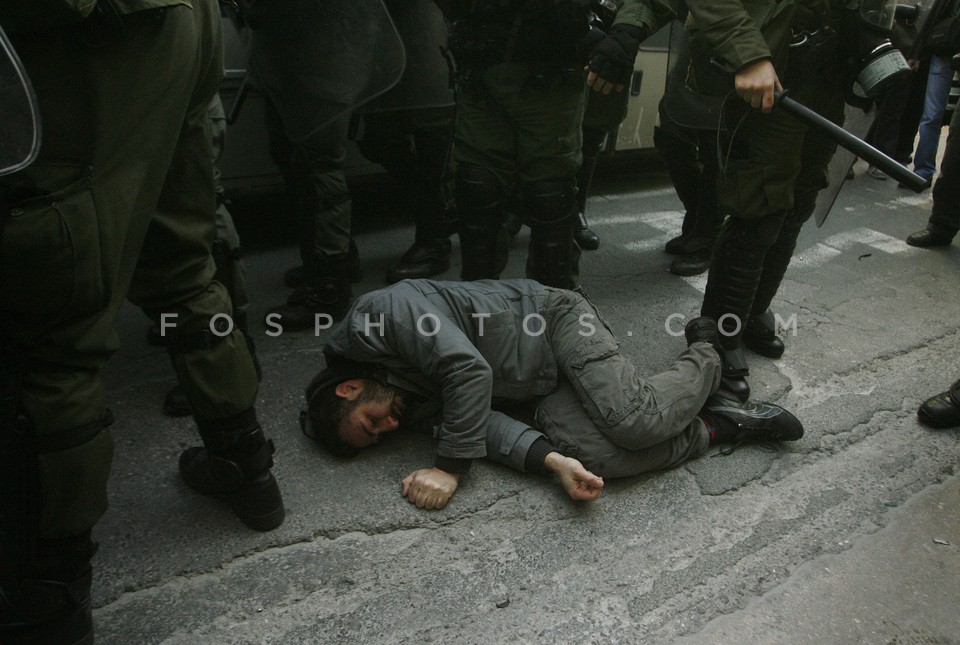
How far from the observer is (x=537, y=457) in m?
1.71

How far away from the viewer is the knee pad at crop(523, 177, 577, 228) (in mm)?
2172

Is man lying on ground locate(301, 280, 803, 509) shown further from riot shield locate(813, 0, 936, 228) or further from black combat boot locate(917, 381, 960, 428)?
riot shield locate(813, 0, 936, 228)

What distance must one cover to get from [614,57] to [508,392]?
1.08 meters

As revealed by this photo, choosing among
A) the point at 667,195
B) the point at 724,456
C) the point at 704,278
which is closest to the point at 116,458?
the point at 724,456

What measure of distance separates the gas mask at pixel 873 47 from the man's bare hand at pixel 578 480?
138cm

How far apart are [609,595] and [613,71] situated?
59.5 inches

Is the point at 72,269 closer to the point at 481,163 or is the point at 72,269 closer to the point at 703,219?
the point at 481,163

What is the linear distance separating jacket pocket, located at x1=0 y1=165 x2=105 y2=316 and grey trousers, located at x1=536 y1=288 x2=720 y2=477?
120 cm

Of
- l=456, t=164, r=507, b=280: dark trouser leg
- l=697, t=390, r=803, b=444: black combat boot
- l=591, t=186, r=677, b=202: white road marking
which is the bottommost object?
l=591, t=186, r=677, b=202: white road marking

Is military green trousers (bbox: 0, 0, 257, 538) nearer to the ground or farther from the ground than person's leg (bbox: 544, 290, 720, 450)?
farther from the ground

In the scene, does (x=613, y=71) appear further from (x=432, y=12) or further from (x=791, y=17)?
(x=432, y=12)

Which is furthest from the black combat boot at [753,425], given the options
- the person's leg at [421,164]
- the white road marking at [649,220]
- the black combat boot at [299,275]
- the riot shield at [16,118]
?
the white road marking at [649,220]

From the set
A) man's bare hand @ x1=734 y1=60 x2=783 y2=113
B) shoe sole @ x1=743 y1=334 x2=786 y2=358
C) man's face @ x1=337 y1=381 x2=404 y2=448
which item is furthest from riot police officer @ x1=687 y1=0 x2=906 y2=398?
man's face @ x1=337 y1=381 x2=404 y2=448

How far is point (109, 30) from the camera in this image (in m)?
0.97
